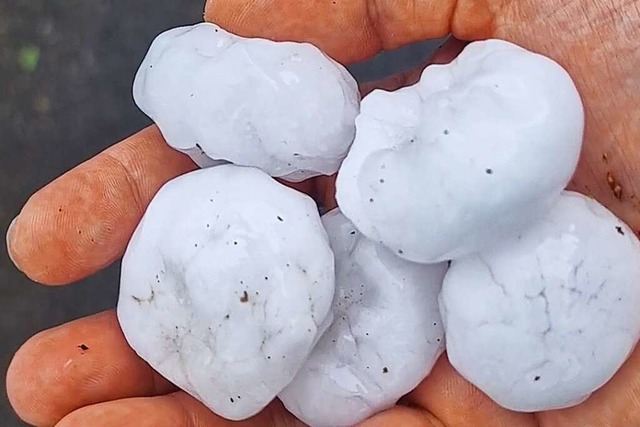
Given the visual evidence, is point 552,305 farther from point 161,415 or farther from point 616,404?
point 161,415

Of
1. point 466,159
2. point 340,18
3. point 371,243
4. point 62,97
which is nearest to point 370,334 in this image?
point 371,243

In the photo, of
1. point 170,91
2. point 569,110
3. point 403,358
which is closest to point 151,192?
point 170,91

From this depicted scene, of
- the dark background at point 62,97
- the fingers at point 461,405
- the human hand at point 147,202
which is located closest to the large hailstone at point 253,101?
the human hand at point 147,202

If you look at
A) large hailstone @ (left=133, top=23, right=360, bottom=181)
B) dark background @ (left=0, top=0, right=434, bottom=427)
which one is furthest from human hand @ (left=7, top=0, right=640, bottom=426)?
dark background @ (left=0, top=0, right=434, bottom=427)

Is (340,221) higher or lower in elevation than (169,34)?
lower

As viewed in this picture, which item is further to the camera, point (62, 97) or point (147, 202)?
point (62, 97)

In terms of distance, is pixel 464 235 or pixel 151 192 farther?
pixel 151 192

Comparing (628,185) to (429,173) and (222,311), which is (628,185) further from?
(222,311)
